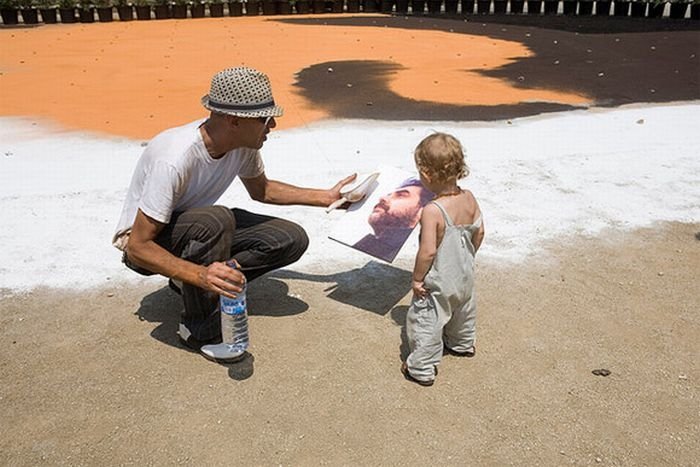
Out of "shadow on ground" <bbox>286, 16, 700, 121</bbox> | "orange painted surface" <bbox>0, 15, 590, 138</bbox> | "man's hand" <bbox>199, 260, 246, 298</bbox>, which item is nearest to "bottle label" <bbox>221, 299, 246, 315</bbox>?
"man's hand" <bbox>199, 260, 246, 298</bbox>

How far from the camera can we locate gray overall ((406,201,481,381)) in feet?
9.92

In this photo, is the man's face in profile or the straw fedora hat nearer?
the straw fedora hat

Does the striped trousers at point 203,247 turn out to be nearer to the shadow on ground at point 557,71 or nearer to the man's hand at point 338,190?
the man's hand at point 338,190

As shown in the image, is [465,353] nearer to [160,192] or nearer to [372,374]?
[372,374]

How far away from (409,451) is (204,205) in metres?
1.61

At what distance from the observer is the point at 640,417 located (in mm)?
2875

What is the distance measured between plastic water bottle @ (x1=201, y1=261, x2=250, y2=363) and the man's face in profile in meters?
0.84

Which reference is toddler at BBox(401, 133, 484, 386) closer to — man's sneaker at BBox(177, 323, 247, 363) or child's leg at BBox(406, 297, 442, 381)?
child's leg at BBox(406, 297, 442, 381)

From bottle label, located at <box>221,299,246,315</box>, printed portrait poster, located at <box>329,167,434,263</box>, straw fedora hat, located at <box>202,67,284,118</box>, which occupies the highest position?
straw fedora hat, located at <box>202,67,284,118</box>

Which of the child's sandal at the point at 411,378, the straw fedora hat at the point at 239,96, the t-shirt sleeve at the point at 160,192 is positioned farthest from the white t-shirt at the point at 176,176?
the child's sandal at the point at 411,378

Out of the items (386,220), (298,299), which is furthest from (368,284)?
(386,220)

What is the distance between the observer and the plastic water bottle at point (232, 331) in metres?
2.98

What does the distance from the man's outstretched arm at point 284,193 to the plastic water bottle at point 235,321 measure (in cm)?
75

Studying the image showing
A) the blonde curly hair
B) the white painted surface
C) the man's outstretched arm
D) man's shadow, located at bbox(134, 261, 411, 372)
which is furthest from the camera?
the white painted surface
